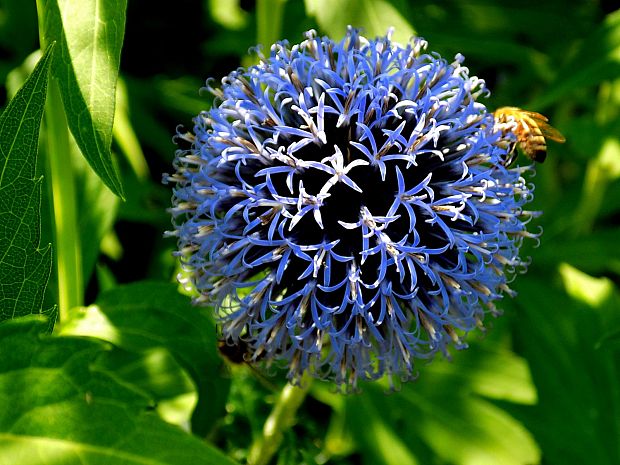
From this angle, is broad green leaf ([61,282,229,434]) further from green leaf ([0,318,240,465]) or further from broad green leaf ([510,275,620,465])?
broad green leaf ([510,275,620,465])

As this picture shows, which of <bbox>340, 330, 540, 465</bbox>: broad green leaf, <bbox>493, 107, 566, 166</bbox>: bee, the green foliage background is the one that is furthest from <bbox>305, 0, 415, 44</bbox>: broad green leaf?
<bbox>340, 330, 540, 465</bbox>: broad green leaf

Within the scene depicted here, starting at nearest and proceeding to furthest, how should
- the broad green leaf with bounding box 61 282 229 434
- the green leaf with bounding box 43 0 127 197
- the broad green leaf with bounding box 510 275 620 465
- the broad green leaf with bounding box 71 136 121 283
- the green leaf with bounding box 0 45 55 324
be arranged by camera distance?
the green leaf with bounding box 0 45 55 324 → the green leaf with bounding box 43 0 127 197 → the broad green leaf with bounding box 61 282 229 434 → the broad green leaf with bounding box 71 136 121 283 → the broad green leaf with bounding box 510 275 620 465

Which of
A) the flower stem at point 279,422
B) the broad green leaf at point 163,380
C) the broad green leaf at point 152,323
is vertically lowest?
the flower stem at point 279,422

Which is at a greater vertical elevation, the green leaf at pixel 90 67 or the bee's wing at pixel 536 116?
the green leaf at pixel 90 67

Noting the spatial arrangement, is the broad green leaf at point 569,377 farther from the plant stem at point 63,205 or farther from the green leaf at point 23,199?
the green leaf at point 23,199

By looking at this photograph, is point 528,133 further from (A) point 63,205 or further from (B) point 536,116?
(A) point 63,205

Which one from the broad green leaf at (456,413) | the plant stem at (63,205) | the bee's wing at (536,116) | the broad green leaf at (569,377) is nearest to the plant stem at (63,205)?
the plant stem at (63,205)
